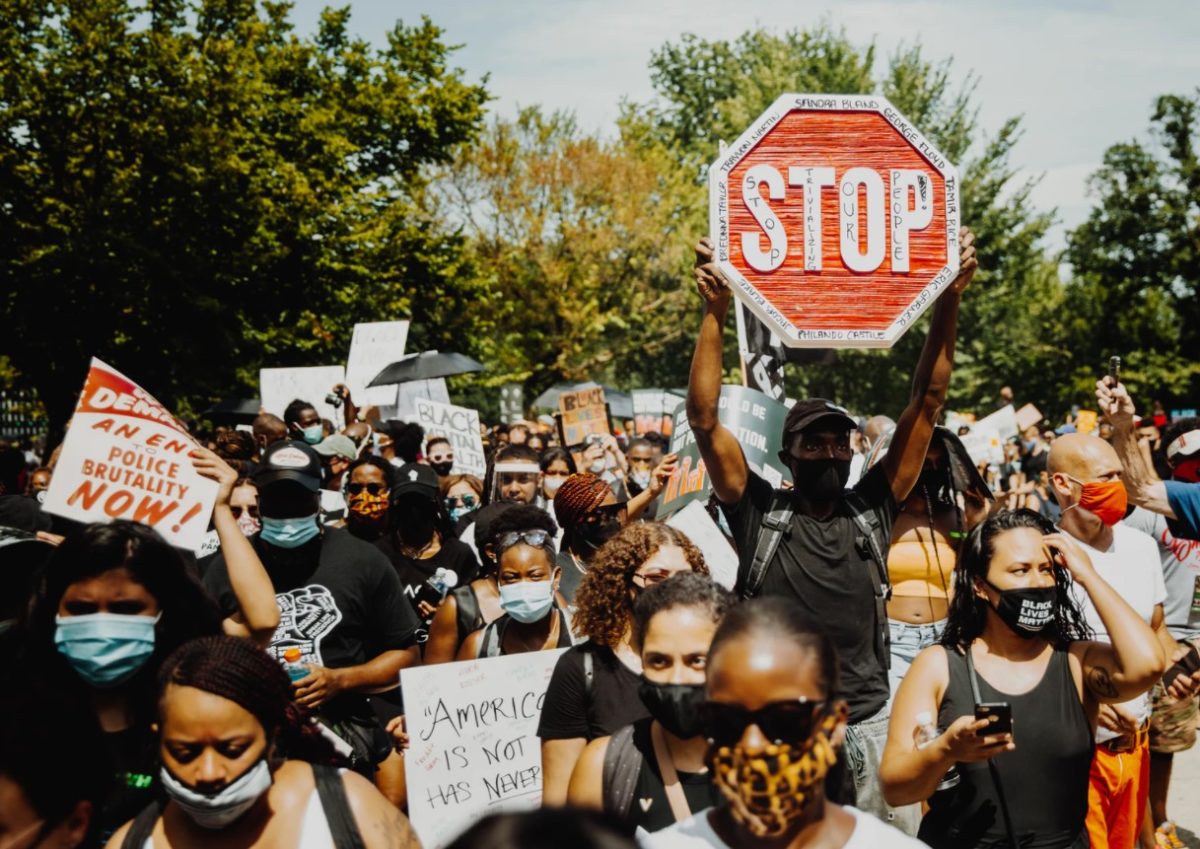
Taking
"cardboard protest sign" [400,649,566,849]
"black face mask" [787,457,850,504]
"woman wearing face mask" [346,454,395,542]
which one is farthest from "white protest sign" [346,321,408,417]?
"black face mask" [787,457,850,504]

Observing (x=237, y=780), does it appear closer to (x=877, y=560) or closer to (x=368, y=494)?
(x=877, y=560)

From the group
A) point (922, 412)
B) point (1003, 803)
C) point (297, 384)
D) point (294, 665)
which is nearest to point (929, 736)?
point (1003, 803)

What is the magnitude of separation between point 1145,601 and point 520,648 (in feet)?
7.70

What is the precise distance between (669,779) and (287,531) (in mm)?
1938

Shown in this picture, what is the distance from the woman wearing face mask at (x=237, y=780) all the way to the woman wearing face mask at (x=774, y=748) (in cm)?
70

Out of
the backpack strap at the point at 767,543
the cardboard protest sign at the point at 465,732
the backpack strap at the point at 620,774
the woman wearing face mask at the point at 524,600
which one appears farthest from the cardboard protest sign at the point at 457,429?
the backpack strap at the point at 620,774

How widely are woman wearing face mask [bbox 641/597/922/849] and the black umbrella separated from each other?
11.4 m

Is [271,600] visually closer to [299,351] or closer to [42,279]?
[42,279]

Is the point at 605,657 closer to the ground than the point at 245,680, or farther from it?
closer to the ground

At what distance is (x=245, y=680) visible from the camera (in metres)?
2.73

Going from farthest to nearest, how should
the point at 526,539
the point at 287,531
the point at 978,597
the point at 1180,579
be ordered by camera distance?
the point at 1180,579 < the point at 526,539 < the point at 287,531 < the point at 978,597

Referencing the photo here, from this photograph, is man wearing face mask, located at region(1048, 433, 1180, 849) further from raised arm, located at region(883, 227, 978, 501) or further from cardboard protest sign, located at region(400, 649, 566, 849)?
cardboard protest sign, located at region(400, 649, 566, 849)

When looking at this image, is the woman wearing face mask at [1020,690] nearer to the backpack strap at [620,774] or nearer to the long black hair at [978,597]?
the long black hair at [978,597]

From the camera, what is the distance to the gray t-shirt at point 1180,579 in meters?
6.06
